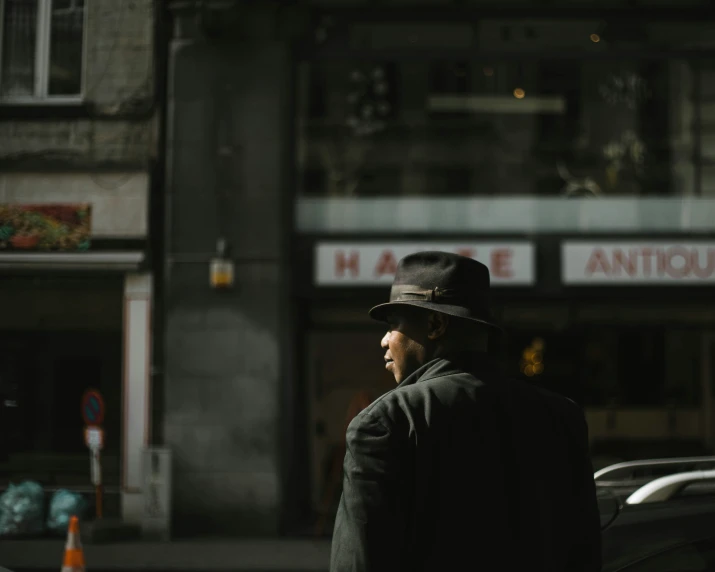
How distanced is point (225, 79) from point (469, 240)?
3.28 metres

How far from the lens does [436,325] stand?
2.51m

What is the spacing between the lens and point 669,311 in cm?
1318

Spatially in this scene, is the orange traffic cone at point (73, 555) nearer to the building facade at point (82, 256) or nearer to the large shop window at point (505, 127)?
the building facade at point (82, 256)

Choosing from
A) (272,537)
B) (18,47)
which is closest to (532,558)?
(272,537)

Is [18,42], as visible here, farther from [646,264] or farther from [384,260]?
[646,264]

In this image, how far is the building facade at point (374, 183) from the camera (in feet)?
40.0

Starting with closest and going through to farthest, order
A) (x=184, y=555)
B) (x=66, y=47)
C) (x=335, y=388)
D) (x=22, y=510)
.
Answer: (x=184, y=555), (x=22, y=510), (x=66, y=47), (x=335, y=388)

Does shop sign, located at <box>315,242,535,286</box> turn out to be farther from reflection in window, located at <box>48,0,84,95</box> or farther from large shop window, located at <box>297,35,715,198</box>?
reflection in window, located at <box>48,0,84,95</box>

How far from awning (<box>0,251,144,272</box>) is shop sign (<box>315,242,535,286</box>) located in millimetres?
2070

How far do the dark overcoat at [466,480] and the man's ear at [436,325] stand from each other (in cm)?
7

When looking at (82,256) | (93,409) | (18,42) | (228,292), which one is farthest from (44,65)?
(93,409)

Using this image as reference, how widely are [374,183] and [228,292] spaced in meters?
2.05

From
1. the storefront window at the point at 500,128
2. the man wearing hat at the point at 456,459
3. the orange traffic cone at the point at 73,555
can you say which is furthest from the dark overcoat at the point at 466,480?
the storefront window at the point at 500,128

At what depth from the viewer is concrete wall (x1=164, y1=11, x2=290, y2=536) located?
39.7 feet
